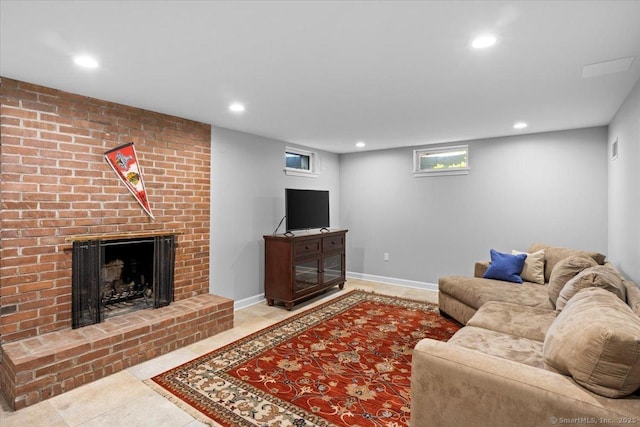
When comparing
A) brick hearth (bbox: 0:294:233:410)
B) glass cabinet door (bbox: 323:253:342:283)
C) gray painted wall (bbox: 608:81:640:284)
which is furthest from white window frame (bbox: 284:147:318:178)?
gray painted wall (bbox: 608:81:640:284)

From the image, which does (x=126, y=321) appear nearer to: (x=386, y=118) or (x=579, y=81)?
(x=386, y=118)

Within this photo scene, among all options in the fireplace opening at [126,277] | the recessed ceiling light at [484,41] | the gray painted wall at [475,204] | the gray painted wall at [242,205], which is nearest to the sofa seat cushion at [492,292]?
the gray painted wall at [475,204]

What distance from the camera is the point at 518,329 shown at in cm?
237

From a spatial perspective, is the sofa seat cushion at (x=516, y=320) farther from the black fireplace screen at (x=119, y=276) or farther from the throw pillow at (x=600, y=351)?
the black fireplace screen at (x=119, y=276)

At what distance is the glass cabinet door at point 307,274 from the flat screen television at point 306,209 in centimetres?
50

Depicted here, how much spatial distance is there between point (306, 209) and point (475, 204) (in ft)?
8.19

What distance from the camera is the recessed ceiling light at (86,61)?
2.20 metres

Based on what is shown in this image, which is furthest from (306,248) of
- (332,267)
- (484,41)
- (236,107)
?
(484,41)

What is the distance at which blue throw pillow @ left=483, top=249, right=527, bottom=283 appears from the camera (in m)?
3.78

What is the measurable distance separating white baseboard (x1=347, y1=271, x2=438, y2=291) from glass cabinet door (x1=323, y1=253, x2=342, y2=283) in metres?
0.89

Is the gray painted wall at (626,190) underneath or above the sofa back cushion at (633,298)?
above

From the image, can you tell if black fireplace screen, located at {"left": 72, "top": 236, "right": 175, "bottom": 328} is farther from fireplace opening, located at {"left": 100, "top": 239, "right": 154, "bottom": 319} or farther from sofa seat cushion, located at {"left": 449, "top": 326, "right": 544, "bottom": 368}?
sofa seat cushion, located at {"left": 449, "top": 326, "right": 544, "bottom": 368}

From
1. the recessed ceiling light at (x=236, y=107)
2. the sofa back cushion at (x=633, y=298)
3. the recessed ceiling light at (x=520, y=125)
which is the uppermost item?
the recessed ceiling light at (x=520, y=125)

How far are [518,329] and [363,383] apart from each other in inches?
46.3
